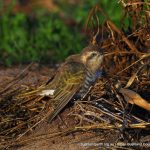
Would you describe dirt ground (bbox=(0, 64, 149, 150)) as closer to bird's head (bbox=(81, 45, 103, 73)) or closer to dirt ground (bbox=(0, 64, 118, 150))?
dirt ground (bbox=(0, 64, 118, 150))

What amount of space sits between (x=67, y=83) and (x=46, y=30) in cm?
Result: 456

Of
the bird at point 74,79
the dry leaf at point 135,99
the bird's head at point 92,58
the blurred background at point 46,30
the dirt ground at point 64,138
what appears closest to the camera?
the dirt ground at point 64,138

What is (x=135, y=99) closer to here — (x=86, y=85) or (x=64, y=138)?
(x=86, y=85)

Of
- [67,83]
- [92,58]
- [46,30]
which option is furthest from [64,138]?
[46,30]

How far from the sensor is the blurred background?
1066cm

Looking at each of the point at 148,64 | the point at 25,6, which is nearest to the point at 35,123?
the point at 148,64

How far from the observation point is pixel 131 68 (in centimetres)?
821

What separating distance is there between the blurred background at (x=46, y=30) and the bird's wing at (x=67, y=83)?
6.46ft

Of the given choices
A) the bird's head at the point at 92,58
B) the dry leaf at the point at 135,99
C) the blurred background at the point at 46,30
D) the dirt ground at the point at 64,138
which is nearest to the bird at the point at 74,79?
the bird's head at the point at 92,58

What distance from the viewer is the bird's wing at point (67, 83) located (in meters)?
7.44

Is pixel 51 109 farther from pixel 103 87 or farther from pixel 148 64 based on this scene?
pixel 148 64

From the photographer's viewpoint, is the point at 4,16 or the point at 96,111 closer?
the point at 96,111

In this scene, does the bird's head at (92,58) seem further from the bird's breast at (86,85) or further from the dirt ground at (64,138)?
the dirt ground at (64,138)

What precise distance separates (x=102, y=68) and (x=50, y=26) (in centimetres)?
408
